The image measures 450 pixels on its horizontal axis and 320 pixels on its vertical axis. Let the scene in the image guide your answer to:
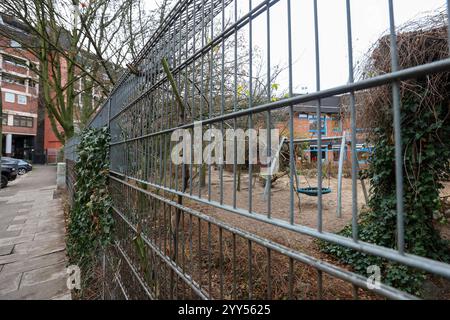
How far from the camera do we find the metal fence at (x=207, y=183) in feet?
1.91

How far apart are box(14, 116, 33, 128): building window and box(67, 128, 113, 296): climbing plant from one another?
2789cm

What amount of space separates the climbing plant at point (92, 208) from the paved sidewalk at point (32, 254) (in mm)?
242

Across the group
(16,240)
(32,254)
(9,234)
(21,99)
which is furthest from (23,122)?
(32,254)

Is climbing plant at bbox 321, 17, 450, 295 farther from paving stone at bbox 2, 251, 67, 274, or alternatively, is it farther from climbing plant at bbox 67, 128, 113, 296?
paving stone at bbox 2, 251, 67, 274

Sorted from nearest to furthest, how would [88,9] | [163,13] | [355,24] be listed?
1. [355,24]
2. [163,13]
3. [88,9]

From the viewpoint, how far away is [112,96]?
125 inches

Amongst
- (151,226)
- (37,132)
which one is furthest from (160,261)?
(37,132)

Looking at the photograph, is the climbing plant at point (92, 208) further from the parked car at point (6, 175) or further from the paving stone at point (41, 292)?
the parked car at point (6, 175)

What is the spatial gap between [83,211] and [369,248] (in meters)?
3.24

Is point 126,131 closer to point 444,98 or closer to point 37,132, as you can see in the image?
point 444,98

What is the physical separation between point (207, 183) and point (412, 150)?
2.26 metres

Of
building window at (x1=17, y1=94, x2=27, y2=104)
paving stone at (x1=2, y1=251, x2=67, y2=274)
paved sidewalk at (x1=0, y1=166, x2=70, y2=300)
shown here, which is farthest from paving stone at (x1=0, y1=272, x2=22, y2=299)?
building window at (x1=17, y1=94, x2=27, y2=104)

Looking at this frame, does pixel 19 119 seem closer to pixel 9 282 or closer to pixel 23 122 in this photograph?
pixel 23 122

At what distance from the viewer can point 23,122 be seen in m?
24.9
